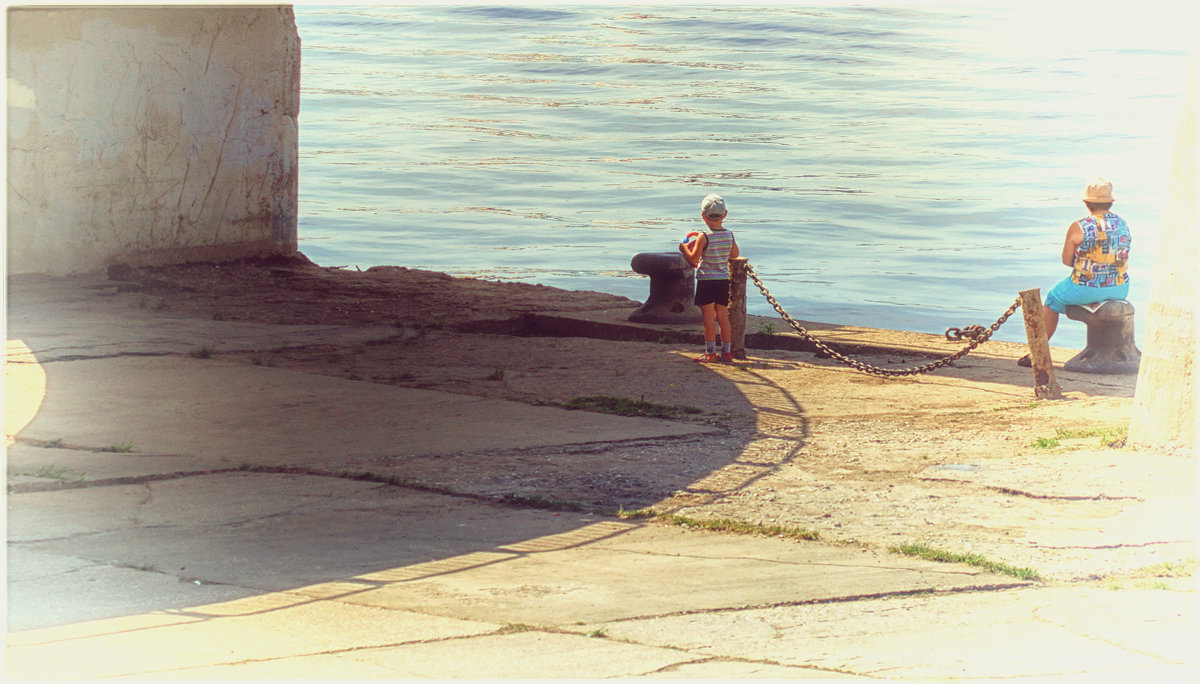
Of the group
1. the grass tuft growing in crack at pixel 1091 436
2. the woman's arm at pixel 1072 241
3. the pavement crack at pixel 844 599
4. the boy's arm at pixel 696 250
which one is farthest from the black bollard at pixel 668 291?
the pavement crack at pixel 844 599

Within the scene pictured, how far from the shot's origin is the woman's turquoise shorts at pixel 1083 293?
10.9 metres

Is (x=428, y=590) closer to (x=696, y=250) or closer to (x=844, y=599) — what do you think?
(x=844, y=599)

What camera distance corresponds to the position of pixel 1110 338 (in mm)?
10938

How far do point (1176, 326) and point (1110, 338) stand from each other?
358 centimetres

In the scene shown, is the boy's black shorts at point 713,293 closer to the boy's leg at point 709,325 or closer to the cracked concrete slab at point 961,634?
the boy's leg at point 709,325

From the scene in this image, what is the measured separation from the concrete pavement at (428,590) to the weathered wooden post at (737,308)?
3403mm

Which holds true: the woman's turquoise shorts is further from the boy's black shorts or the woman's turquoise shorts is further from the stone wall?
the stone wall

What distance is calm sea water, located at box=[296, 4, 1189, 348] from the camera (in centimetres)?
2323

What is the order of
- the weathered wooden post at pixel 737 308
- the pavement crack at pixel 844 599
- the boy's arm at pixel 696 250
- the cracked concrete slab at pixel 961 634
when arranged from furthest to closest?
the weathered wooden post at pixel 737 308, the boy's arm at pixel 696 250, the pavement crack at pixel 844 599, the cracked concrete slab at pixel 961 634

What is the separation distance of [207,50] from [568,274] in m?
8.19

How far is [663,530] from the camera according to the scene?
20.7 feet

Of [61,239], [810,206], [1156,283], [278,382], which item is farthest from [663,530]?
[810,206]

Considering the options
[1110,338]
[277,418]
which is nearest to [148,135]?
[277,418]

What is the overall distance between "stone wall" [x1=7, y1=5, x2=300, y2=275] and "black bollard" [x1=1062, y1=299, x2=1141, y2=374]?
8.68 metres
